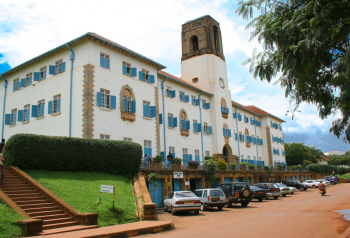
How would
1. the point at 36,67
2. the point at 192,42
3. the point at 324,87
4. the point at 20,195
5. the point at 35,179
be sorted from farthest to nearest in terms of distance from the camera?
1. the point at 192,42
2. the point at 36,67
3. the point at 35,179
4. the point at 20,195
5. the point at 324,87

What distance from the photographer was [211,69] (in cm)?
4141

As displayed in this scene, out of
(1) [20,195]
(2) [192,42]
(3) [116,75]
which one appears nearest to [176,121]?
(3) [116,75]

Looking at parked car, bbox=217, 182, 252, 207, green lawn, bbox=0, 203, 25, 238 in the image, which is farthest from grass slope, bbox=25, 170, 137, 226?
parked car, bbox=217, 182, 252, 207

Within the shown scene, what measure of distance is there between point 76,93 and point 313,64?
2002 centimetres

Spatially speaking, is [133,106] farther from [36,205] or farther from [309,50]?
[309,50]

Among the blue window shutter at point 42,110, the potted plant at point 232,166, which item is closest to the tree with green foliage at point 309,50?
the blue window shutter at point 42,110

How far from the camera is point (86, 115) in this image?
74.7 feet

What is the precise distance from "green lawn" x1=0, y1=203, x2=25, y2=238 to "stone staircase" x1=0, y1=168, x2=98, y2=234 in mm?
911

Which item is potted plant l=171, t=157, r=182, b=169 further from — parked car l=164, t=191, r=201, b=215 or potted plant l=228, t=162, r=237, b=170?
potted plant l=228, t=162, r=237, b=170

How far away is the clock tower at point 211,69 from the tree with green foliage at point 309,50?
30.8 metres

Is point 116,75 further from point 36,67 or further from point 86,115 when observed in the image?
point 36,67

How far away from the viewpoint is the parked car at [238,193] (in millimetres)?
21422

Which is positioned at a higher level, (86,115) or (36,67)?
(36,67)

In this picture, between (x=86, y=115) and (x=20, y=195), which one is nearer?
(x=20, y=195)
